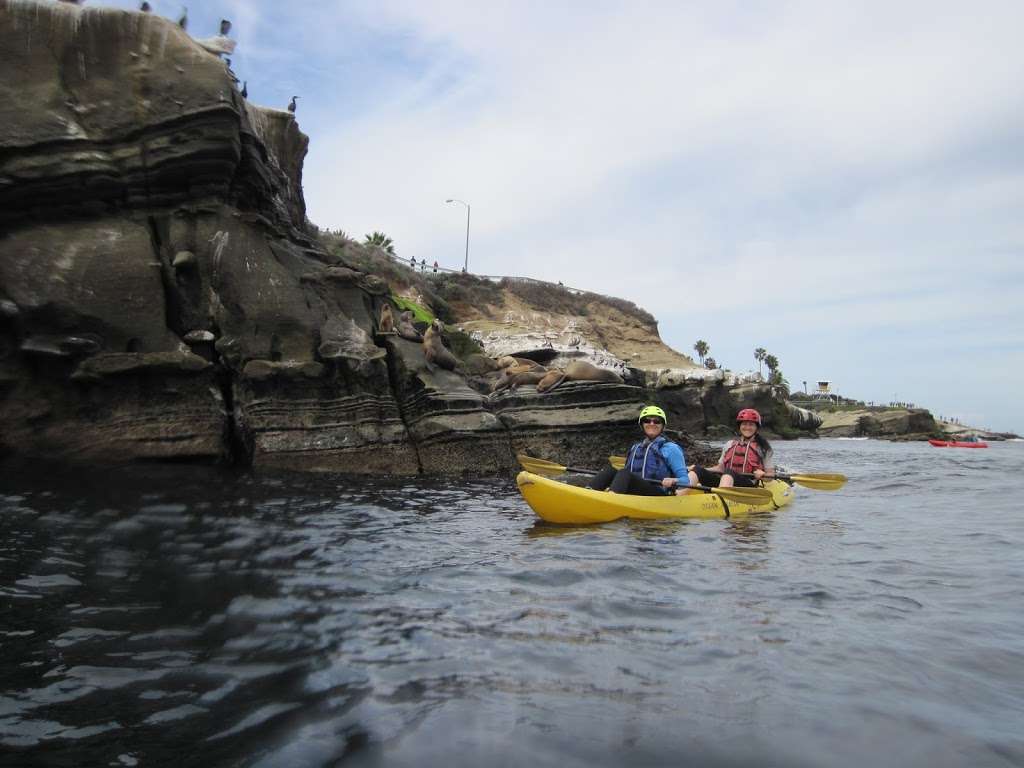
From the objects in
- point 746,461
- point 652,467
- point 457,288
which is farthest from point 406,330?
point 457,288

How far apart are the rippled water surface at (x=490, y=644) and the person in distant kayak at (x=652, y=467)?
1.45 meters

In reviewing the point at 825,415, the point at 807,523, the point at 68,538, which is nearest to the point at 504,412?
Answer: the point at 807,523

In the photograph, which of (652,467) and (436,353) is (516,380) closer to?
(436,353)

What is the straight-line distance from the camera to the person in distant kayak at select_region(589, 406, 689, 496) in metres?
9.41

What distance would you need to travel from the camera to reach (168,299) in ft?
44.0

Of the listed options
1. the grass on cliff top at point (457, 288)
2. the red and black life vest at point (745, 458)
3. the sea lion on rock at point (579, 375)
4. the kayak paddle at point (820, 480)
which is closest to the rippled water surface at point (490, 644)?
the red and black life vest at point (745, 458)

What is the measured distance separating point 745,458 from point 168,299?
36.3ft

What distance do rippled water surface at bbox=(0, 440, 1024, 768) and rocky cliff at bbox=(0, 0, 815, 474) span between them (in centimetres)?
462

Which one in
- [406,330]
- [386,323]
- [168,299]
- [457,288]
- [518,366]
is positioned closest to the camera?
[168,299]

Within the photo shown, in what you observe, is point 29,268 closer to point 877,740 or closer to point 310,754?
point 310,754

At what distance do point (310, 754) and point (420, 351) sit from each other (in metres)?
13.8

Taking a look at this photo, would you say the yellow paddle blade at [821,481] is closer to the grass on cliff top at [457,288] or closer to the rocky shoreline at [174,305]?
the rocky shoreline at [174,305]

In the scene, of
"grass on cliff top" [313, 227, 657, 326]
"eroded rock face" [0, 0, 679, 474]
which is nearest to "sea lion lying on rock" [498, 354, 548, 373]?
"eroded rock face" [0, 0, 679, 474]

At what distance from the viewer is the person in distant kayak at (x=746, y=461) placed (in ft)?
36.2
